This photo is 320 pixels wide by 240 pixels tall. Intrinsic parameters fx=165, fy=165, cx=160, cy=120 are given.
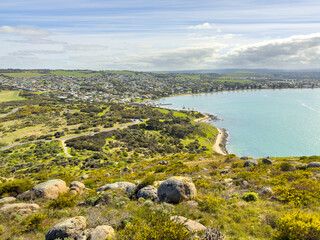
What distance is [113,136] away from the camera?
259ft

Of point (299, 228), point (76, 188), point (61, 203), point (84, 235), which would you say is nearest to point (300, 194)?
point (299, 228)

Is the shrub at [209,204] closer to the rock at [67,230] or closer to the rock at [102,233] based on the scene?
the rock at [102,233]

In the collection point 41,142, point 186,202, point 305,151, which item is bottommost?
point 305,151

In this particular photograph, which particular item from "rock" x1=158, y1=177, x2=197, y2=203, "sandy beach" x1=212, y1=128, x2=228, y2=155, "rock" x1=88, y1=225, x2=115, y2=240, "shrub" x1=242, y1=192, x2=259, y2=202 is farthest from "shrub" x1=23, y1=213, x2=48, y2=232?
"sandy beach" x1=212, y1=128, x2=228, y2=155

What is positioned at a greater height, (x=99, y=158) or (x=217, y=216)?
(x=217, y=216)

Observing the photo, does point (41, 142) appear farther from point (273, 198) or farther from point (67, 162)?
point (273, 198)

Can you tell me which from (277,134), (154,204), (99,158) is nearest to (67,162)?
(99,158)

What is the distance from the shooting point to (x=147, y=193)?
14.0m

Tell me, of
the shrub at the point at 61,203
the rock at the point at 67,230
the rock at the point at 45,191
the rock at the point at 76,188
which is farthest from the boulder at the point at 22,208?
the rock at the point at 67,230

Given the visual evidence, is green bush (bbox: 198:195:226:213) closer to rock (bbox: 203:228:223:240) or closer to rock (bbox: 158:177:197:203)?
rock (bbox: 158:177:197:203)

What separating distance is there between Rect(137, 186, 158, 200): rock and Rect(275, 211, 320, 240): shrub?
839 cm

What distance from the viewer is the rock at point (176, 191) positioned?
1294cm

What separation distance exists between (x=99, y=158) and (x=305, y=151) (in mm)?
91687

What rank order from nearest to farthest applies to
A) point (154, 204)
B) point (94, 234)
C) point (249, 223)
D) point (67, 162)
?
point (94, 234) → point (249, 223) → point (154, 204) → point (67, 162)
